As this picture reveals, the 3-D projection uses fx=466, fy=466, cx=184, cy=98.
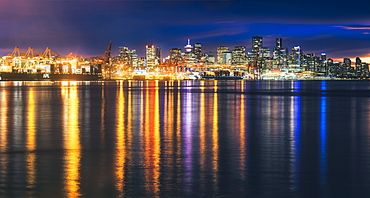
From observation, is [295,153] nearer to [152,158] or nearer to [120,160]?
[152,158]

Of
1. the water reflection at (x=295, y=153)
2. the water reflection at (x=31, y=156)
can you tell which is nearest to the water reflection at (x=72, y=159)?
the water reflection at (x=31, y=156)

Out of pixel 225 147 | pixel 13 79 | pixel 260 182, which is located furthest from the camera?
pixel 13 79

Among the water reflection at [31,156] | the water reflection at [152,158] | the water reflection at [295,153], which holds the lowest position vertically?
the water reflection at [295,153]

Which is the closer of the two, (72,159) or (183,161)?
(183,161)

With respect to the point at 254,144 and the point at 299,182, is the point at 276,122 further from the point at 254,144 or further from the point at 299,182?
the point at 299,182

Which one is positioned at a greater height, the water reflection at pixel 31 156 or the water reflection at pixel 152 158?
the water reflection at pixel 31 156

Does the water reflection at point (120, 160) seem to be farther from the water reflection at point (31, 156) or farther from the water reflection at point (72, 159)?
the water reflection at point (31, 156)

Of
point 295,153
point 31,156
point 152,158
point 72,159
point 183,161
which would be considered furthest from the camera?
point 295,153

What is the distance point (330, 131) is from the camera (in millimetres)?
15398

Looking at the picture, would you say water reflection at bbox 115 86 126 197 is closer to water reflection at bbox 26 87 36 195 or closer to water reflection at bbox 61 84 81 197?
water reflection at bbox 61 84 81 197

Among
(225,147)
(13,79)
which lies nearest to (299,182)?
(225,147)

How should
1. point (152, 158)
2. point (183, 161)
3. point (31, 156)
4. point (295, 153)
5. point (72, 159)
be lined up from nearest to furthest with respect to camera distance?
point (183, 161) < point (72, 159) < point (152, 158) < point (31, 156) < point (295, 153)

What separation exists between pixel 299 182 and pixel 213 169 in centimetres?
171

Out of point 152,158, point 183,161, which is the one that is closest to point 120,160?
point 152,158
